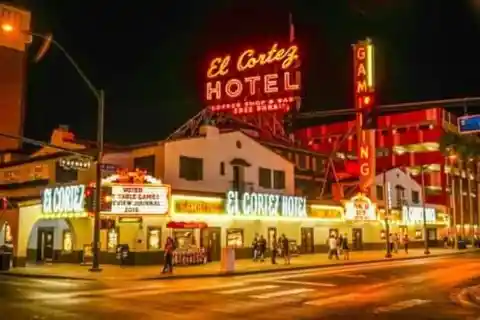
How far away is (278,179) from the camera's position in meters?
47.6

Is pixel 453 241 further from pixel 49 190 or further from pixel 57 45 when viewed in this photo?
pixel 57 45

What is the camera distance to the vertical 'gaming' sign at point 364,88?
185ft

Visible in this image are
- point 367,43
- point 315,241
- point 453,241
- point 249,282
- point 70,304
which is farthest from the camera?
point 453,241

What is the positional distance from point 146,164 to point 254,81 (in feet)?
74.1

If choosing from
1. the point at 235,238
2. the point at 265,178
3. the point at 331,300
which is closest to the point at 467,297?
the point at 331,300

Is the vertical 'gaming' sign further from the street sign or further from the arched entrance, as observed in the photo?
the street sign

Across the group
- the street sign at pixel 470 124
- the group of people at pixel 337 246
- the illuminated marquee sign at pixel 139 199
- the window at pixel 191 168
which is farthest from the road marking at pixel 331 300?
the group of people at pixel 337 246

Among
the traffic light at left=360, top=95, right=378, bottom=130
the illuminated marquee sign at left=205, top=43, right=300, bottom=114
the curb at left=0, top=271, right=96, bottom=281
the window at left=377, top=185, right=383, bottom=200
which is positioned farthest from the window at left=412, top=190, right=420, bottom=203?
the traffic light at left=360, top=95, right=378, bottom=130

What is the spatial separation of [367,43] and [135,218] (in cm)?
3152

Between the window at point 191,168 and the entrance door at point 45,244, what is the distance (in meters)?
10.4

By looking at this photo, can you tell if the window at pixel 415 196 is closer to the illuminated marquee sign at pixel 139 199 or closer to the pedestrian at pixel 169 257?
the illuminated marquee sign at pixel 139 199

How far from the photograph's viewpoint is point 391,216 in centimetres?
5900

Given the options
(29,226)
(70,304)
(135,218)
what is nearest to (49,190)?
(29,226)

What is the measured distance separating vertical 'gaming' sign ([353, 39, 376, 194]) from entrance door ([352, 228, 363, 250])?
4.08 m
